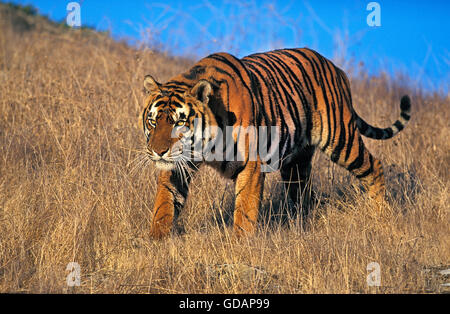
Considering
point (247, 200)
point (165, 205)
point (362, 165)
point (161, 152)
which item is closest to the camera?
point (161, 152)

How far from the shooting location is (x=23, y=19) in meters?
A: 13.9

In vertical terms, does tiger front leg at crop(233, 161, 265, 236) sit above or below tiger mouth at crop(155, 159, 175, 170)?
below

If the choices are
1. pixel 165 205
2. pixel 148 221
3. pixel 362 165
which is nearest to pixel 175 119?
pixel 165 205

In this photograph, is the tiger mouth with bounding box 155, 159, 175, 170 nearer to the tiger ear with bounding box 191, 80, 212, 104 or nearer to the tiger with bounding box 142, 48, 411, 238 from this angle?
the tiger with bounding box 142, 48, 411, 238

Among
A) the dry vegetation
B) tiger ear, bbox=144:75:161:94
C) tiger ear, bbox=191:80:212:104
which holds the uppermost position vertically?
tiger ear, bbox=144:75:161:94

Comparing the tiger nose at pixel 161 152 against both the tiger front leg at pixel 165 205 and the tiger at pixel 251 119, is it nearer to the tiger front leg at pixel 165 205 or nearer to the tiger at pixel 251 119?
the tiger at pixel 251 119

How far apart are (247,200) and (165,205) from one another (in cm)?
63

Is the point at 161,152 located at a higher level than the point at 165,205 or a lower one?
higher

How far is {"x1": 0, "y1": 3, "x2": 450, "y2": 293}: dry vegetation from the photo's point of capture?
341 centimetres

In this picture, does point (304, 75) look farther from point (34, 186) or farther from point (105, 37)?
point (105, 37)

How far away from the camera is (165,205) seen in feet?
13.7

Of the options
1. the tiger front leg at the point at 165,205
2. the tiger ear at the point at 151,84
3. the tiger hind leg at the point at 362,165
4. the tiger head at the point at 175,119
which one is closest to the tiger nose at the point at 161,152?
the tiger head at the point at 175,119

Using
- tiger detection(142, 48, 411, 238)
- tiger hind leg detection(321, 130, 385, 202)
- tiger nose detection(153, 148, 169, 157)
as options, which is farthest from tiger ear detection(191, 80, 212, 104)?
tiger hind leg detection(321, 130, 385, 202)

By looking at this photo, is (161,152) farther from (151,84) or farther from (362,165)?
(362,165)
